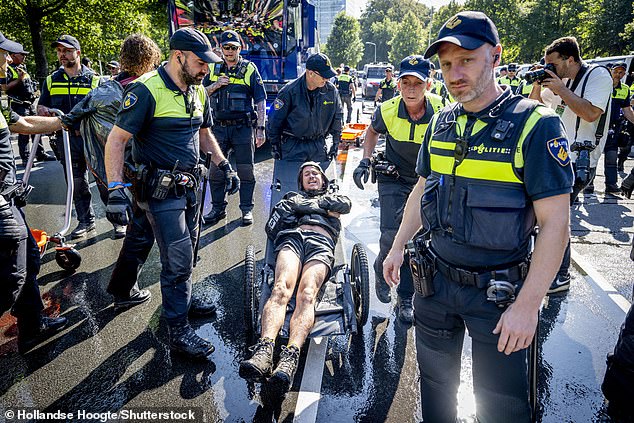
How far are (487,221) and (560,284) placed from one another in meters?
3.14

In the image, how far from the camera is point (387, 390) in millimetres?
3111

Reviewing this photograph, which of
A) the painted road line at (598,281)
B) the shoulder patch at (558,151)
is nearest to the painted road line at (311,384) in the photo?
the shoulder patch at (558,151)

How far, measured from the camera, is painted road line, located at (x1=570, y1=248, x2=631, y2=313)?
14.1ft

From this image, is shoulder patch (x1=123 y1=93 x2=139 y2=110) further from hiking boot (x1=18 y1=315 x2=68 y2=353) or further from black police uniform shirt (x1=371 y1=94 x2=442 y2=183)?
black police uniform shirt (x1=371 y1=94 x2=442 y2=183)

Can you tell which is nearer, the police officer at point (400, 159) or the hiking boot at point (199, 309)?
the police officer at point (400, 159)

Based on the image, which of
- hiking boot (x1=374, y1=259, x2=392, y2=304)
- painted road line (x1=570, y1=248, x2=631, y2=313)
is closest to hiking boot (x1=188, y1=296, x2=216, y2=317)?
hiking boot (x1=374, y1=259, x2=392, y2=304)

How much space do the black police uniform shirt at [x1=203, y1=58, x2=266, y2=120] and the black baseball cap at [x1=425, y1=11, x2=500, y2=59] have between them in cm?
462

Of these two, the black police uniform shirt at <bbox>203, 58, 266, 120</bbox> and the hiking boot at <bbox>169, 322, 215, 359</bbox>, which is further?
the black police uniform shirt at <bbox>203, 58, 266, 120</bbox>

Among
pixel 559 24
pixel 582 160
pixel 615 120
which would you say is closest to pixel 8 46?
pixel 582 160

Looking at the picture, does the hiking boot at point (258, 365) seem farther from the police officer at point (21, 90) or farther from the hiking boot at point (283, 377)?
the police officer at point (21, 90)

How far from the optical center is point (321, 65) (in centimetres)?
504

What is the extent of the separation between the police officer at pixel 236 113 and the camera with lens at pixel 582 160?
13.2 feet

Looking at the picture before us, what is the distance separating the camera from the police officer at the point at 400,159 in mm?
3836

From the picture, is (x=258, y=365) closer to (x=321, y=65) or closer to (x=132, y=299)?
(x=132, y=299)
